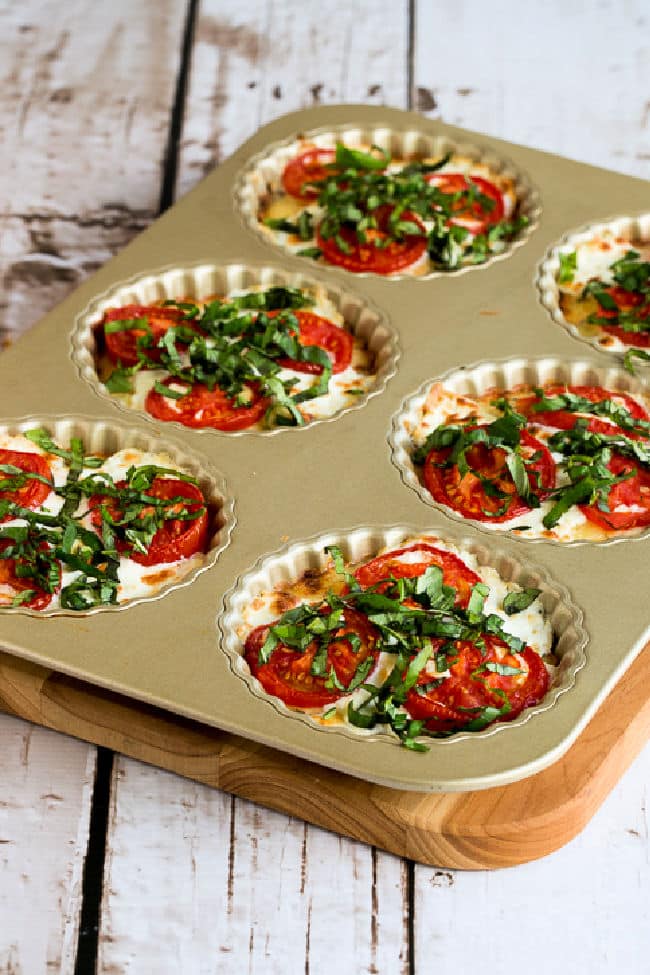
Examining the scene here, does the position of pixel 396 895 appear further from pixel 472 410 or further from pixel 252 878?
pixel 472 410

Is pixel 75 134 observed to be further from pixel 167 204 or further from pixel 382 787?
pixel 382 787

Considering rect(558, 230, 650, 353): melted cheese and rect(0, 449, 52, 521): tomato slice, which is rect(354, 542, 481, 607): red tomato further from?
rect(558, 230, 650, 353): melted cheese

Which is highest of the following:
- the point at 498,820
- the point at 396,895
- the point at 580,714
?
the point at 580,714

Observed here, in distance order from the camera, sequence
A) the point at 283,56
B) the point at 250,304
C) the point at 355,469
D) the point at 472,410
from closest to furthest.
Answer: the point at 355,469 → the point at 472,410 → the point at 250,304 → the point at 283,56

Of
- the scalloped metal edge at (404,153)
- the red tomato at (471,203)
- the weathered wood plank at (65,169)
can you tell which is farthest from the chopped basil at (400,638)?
the red tomato at (471,203)

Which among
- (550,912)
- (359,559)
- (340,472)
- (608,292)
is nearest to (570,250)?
(608,292)

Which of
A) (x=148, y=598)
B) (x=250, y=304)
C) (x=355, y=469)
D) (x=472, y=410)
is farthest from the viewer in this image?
(x=250, y=304)

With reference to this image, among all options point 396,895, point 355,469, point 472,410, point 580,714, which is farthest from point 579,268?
point 396,895
